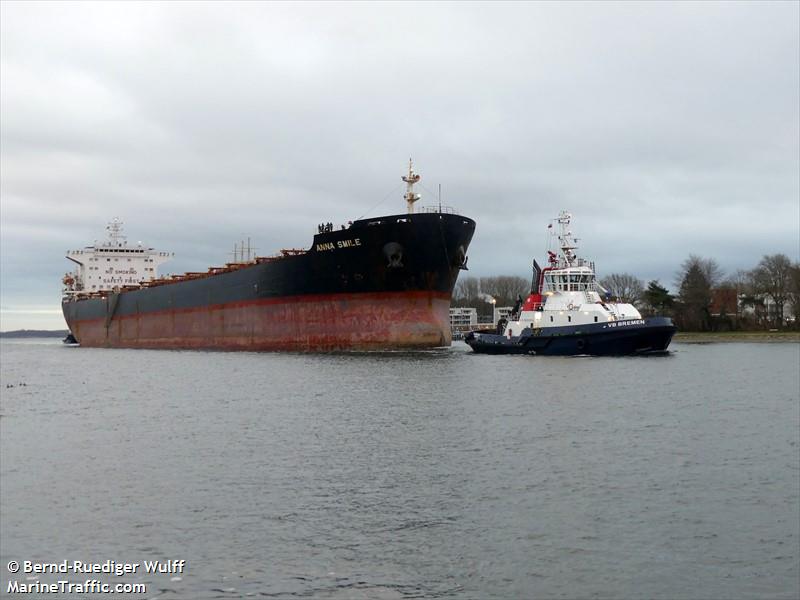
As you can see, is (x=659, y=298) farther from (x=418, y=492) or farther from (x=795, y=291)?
(x=418, y=492)

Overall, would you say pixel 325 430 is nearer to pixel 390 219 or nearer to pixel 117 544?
pixel 117 544

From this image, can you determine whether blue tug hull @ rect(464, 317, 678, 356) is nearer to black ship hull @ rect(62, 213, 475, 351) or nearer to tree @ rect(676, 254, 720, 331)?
black ship hull @ rect(62, 213, 475, 351)

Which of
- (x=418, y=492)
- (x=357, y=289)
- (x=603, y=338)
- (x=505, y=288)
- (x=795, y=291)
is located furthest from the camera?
(x=505, y=288)

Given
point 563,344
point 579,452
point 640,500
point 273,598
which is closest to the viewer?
point 273,598

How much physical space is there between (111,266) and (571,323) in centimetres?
5310

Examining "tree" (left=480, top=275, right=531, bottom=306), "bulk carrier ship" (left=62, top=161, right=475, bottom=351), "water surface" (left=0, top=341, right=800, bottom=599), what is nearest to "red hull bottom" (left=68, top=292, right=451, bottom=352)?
"bulk carrier ship" (left=62, top=161, right=475, bottom=351)

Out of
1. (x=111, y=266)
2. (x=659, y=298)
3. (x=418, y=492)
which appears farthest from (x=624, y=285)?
(x=418, y=492)

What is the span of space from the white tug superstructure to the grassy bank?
32842mm

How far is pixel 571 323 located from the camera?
39812 millimetres

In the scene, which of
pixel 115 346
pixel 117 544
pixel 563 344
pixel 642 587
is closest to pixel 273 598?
pixel 117 544

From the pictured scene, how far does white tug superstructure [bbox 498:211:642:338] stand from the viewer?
3977cm

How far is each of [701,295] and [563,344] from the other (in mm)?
51217

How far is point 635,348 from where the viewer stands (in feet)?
127

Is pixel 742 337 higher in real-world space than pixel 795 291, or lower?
lower
